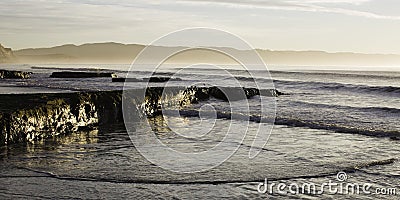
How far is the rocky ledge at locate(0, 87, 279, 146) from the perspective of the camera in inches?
607

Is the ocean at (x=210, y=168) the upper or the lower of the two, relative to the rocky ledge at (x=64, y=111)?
lower

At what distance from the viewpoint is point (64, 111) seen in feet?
60.2

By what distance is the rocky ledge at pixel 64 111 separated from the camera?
50.6 feet

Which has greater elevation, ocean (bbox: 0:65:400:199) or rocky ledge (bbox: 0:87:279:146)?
rocky ledge (bbox: 0:87:279:146)

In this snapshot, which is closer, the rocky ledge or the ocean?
the ocean

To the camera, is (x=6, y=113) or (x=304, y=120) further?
(x=304, y=120)

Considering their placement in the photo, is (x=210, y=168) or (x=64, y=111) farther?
(x=64, y=111)

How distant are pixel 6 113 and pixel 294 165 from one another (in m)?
8.93

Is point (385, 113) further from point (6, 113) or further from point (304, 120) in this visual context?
point (6, 113)

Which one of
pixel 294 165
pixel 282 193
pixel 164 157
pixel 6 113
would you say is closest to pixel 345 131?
pixel 294 165

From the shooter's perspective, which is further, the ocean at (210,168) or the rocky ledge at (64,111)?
the rocky ledge at (64,111)

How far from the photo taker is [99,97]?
851 inches

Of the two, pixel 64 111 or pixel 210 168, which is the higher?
pixel 64 111

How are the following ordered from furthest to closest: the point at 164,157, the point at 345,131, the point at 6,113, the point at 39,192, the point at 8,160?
the point at 345,131, the point at 6,113, the point at 164,157, the point at 8,160, the point at 39,192
